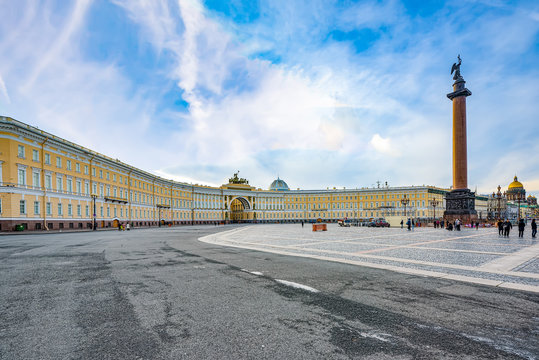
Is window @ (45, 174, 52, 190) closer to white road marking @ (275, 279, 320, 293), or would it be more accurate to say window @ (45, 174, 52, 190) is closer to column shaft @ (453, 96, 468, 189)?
white road marking @ (275, 279, 320, 293)

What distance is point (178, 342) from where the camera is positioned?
13.1 ft

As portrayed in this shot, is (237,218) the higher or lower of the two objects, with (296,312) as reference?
lower

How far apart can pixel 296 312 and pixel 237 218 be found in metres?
136

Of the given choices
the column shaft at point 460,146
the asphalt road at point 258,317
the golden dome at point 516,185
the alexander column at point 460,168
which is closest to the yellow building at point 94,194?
the alexander column at point 460,168

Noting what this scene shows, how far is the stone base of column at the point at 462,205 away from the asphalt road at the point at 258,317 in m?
44.6

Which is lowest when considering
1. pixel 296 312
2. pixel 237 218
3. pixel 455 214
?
pixel 237 218

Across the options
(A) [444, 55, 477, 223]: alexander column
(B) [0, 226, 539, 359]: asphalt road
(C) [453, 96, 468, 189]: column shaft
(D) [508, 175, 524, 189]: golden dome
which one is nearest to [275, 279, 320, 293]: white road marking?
(B) [0, 226, 539, 359]: asphalt road

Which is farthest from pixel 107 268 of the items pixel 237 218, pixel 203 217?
pixel 237 218

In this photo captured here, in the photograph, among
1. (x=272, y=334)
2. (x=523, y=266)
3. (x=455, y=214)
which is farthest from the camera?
(x=455, y=214)

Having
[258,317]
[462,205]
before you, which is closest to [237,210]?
[462,205]

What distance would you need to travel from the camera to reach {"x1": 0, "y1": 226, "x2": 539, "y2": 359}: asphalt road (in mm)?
3812

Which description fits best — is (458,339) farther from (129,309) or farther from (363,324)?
(129,309)

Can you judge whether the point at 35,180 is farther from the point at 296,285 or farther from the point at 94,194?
the point at 296,285

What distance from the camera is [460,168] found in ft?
149
